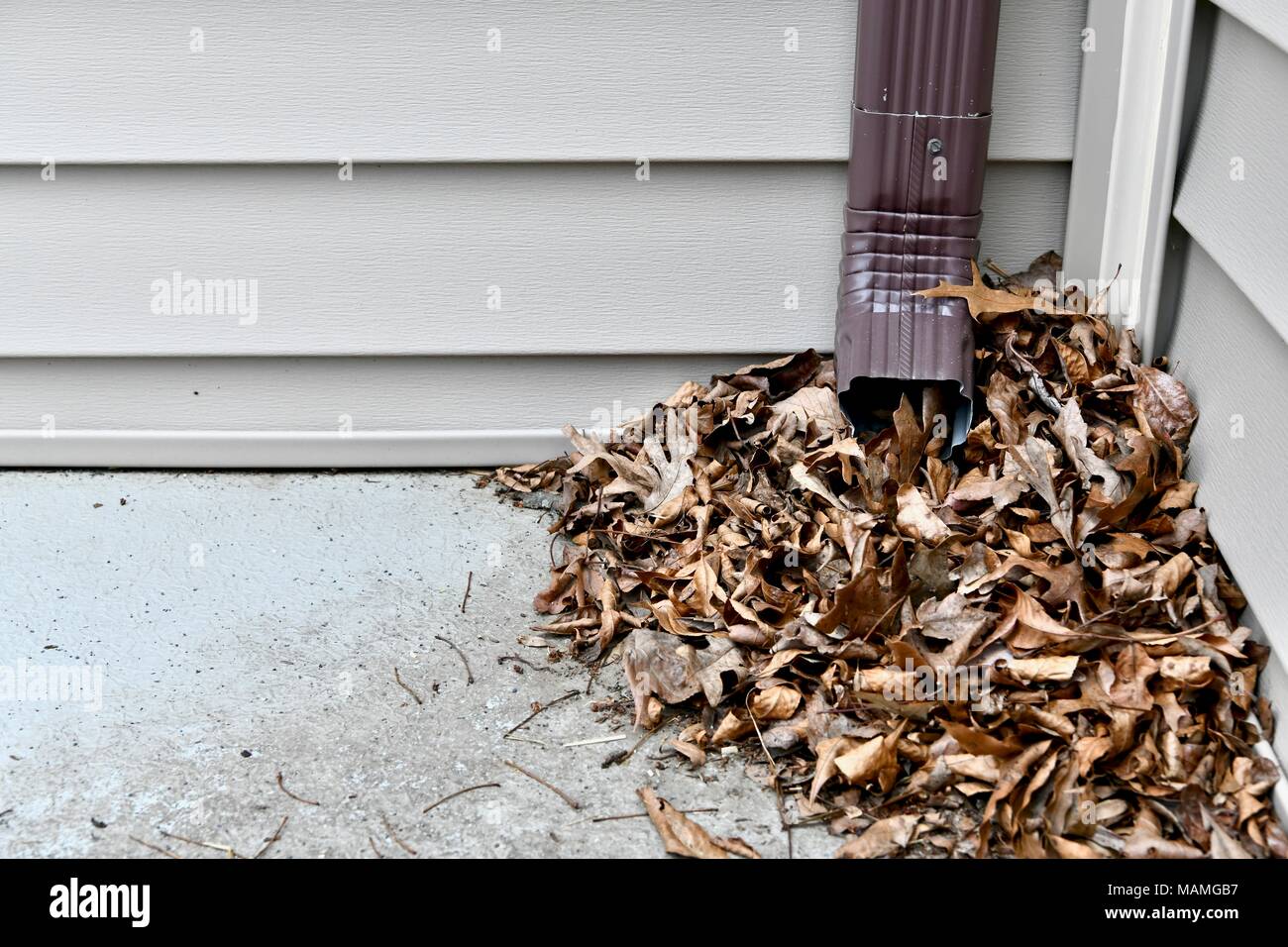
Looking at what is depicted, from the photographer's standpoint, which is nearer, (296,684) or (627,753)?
(627,753)

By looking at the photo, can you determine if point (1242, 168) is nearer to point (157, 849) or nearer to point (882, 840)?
point (882, 840)

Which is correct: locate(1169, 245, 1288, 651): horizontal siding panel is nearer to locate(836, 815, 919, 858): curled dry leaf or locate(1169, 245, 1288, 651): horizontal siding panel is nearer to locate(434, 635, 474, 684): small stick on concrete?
locate(836, 815, 919, 858): curled dry leaf

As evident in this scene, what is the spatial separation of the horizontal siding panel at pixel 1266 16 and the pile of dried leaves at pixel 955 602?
0.70 metres

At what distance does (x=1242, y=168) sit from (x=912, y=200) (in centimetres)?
67

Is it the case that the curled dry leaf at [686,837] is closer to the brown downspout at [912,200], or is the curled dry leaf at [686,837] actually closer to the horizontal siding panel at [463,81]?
the brown downspout at [912,200]

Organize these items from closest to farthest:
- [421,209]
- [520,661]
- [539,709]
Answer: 1. [539,709]
2. [520,661]
3. [421,209]

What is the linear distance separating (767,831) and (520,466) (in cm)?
140

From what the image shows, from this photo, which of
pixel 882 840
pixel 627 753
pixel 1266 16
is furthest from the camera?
pixel 627 753

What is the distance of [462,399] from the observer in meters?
3.41

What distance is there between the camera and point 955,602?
2.50 metres

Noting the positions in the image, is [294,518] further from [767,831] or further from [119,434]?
[767,831]

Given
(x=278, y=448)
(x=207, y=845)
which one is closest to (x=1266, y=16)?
(x=207, y=845)

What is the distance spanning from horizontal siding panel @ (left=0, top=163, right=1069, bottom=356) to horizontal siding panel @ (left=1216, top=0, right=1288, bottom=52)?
709 mm

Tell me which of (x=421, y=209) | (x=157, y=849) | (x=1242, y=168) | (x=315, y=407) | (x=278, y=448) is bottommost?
(x=157, y=849)
